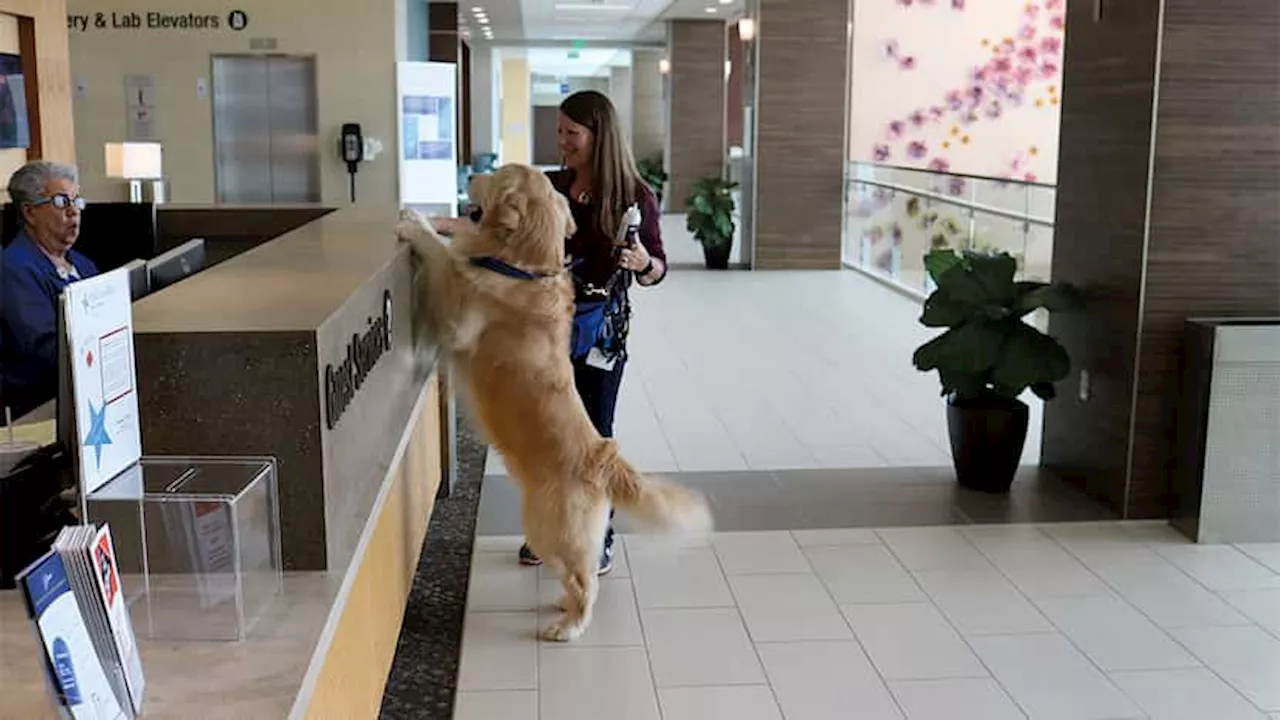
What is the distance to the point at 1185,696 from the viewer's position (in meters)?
3.43

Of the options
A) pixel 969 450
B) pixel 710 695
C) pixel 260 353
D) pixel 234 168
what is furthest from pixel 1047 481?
pixel 234 168

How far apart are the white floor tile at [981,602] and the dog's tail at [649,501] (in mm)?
1030

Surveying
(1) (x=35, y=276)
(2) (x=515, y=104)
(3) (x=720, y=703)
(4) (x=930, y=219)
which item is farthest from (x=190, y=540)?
(2) (x=515, y=104)

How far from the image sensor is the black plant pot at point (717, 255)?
1384 centimetres

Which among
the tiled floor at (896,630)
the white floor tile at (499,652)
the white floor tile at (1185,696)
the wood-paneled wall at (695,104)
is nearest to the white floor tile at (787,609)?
the tiled floor at (896,630)

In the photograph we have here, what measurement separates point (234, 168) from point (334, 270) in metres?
10.7

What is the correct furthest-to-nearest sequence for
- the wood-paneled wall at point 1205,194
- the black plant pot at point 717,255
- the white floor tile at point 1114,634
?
the black plant pot at point 717,255, the wood-paneled wall at point 1205,194, the white floor tile at point 1114,634

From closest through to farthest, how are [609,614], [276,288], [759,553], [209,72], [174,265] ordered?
[276,288] < [174,265] < [609,614] < [759,553] < [209,72]

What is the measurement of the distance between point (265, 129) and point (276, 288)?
10781mm

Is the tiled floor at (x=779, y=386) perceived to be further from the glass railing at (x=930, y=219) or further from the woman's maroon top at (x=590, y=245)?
the woman's maroon top at (x=590, y=245)

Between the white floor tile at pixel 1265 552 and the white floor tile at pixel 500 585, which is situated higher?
the white floor tile at pixel 1265 552

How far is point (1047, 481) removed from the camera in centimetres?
540

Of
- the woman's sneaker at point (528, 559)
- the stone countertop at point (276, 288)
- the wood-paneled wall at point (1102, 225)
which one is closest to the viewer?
the stone countertop at point (276, 288)

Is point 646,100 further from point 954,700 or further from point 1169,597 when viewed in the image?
point 954,700
